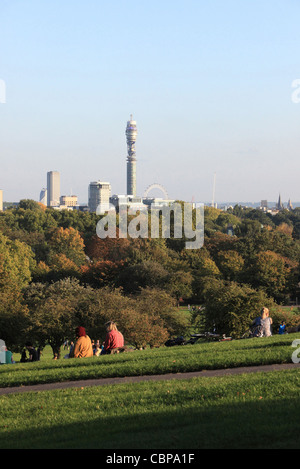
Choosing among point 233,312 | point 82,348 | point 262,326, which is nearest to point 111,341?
point 82,348

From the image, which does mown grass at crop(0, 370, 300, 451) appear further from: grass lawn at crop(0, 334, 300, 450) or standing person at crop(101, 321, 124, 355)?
standing person at crop(101, 321, 124, 355)

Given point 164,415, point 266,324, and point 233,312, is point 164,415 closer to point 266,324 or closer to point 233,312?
point 266,324

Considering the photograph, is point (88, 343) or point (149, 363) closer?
point (149, 363)

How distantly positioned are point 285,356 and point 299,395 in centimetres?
443

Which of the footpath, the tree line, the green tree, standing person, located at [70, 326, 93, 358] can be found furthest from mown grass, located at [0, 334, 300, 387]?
the tree line

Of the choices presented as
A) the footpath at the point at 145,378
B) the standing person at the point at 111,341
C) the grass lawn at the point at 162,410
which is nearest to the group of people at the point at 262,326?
the standing person at the point at 111,341

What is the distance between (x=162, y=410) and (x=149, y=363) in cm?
501

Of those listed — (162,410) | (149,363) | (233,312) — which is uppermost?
(162,410)

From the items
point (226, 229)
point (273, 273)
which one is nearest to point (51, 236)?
point (273, 273)

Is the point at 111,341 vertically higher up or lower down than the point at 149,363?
lower down

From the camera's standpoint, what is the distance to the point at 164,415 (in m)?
10.5

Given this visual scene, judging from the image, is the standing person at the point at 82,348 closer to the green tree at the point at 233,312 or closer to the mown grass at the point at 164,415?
the mown grass at the point at 164,415

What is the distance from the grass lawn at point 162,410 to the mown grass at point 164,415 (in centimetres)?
1

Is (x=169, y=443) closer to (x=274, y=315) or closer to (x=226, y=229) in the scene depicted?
(x=274, y=315)
